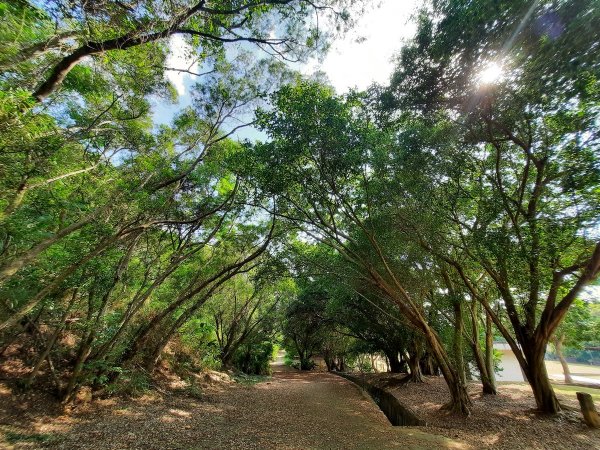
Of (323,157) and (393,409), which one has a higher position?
(323,157)

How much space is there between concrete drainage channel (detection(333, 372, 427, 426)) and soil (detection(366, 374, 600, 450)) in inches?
11.5

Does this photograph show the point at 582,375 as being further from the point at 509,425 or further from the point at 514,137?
the point at 514,137

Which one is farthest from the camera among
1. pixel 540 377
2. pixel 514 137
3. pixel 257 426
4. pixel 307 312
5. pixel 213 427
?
pixel 307 312

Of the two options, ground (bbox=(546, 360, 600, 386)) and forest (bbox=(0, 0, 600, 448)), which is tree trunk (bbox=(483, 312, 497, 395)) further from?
ground (bbox=(546, 360, 600, 386))

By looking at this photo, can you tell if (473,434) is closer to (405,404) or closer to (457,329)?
(457,329)

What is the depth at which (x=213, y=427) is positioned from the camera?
22.5ft

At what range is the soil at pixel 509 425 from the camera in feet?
19.0

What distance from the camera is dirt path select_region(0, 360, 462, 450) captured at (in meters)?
5.40

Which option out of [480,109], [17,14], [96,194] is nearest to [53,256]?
[96,194]

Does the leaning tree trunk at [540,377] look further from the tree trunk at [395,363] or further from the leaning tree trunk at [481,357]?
the tree trunk at [395,363]

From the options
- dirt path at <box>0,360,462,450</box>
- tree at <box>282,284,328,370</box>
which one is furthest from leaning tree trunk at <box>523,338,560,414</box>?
tree at <box>282,284,328,370</box>

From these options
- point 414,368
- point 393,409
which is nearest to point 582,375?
point 414,368

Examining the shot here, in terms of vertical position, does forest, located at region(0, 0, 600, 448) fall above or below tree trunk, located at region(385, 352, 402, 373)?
above

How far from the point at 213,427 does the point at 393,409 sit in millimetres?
7134
